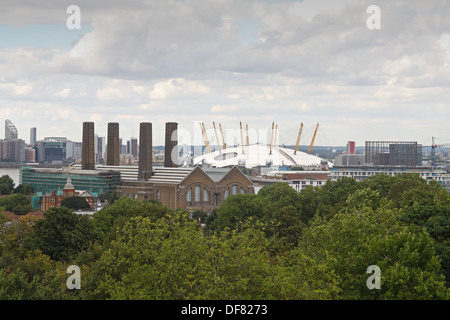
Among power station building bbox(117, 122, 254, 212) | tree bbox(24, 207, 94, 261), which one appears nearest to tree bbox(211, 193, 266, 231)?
tree bbox(24, 207, 94, 261)

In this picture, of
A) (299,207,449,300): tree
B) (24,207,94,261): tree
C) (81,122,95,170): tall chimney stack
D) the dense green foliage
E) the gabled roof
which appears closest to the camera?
the dense green foliage

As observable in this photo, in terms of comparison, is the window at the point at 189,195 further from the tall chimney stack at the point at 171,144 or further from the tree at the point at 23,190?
the tree at the point at 23,190

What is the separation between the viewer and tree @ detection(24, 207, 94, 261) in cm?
3438

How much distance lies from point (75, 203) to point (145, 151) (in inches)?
1011

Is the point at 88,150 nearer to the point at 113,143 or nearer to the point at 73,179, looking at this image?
the point at 113,143

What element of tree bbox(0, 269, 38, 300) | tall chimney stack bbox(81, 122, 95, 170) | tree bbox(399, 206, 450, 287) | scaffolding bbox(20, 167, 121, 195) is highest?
tall chimney stack bbox(81, 122, 95, 170)

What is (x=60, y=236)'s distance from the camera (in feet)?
115

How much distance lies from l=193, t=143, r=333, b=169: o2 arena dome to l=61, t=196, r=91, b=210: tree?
98.5m

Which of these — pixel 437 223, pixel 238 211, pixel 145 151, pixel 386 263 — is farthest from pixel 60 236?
pixel 145 151

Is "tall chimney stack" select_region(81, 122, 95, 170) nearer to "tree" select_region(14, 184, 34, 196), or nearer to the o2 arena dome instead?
"tree" select_region(14, 184, 34, 196)

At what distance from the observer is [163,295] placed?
1783cm

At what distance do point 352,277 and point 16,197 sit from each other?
197ft

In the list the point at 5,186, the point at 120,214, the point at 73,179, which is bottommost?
the point at 5,186

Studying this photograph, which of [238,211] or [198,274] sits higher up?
[198,274]
